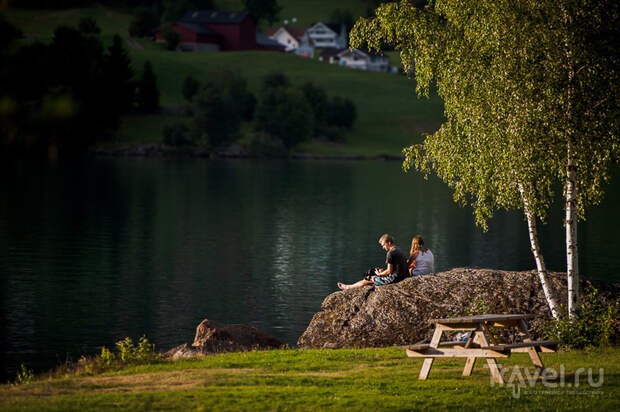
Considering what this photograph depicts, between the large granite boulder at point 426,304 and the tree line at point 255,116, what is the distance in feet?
407

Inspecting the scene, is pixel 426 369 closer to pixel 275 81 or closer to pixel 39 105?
pixel 39 105

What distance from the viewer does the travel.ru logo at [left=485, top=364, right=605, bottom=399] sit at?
13.1m

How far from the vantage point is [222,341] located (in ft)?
72.3

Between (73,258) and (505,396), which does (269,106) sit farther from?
(505,396)

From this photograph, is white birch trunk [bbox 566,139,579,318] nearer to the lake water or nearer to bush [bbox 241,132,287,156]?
the lake water

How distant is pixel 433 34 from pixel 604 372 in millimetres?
9809

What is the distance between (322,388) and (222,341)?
8.95 m

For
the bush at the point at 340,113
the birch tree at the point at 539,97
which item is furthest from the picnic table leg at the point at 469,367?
the bush at the point at 340,113

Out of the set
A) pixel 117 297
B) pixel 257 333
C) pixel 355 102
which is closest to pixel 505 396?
pixel 257 333

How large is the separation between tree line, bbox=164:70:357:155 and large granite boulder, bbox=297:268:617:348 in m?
124

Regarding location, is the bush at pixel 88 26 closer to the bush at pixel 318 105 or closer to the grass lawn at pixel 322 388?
the grass lawn at pixel 322 388

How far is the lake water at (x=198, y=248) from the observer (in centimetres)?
2997

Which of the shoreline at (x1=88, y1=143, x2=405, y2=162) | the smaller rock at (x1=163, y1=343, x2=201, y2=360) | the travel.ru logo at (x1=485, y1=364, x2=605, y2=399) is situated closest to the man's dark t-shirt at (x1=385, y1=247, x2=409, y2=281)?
the smaller rock at (x1=163, y1=343, x2=201, y2=360)

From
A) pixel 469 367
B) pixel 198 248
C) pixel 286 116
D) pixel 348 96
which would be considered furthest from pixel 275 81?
pixel 469 367
